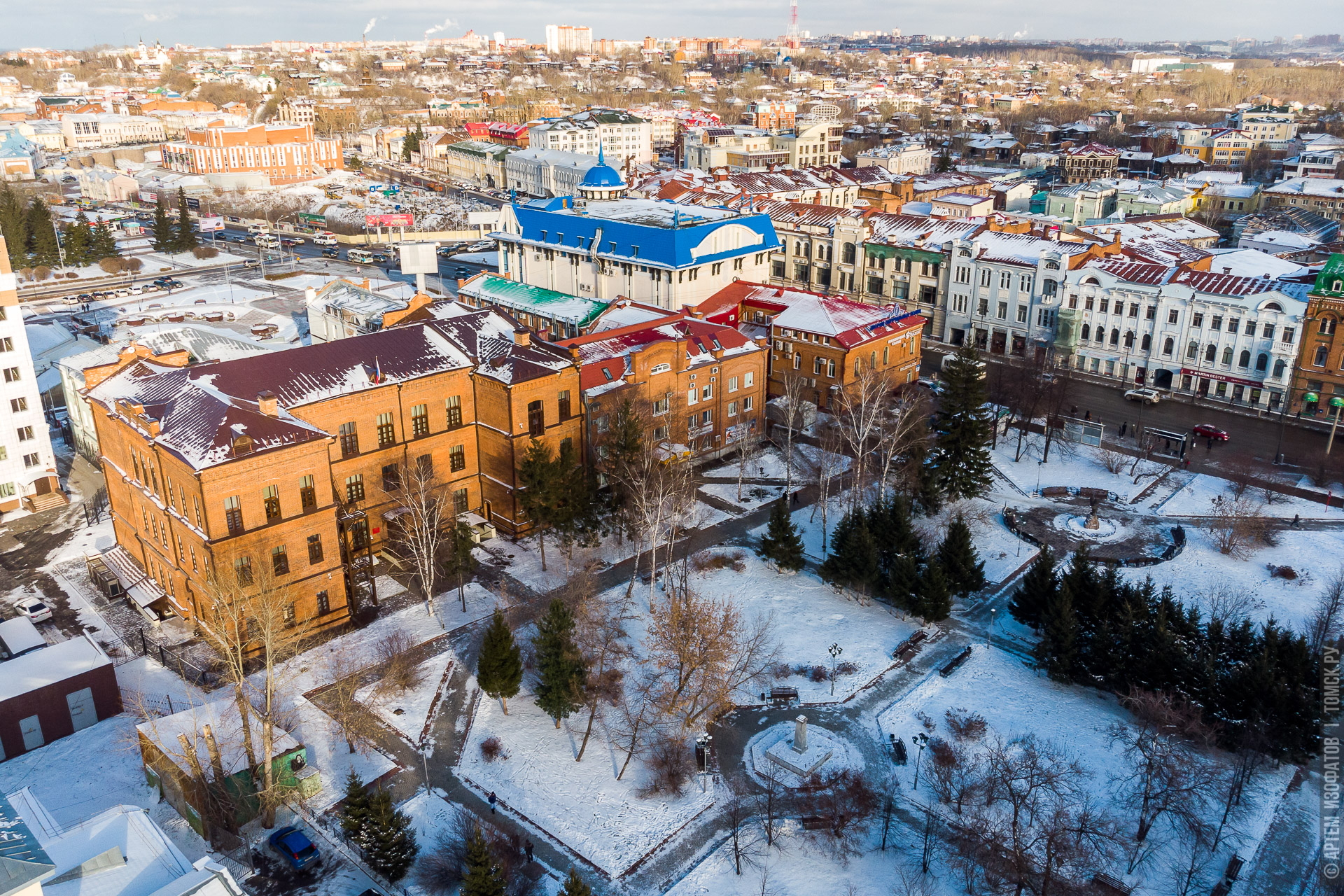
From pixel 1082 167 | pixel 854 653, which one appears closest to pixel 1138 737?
pixel 854 653

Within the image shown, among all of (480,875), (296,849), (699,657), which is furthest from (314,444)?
(480,875)

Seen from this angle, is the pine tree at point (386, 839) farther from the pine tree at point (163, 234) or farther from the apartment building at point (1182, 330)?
the pine tree at point (163, 234)

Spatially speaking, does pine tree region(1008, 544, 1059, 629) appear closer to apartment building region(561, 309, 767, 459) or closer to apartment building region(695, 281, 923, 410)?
apartment building region(561, 309, 767, 459)

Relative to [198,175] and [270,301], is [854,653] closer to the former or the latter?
[270,301]

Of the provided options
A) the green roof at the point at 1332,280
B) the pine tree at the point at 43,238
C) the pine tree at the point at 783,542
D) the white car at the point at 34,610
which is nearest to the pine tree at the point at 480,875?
the pine tree at the point at 783,542

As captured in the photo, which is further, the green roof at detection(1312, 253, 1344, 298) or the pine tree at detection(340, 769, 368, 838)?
the green roof at detection(1312, 253, 1344, 298)

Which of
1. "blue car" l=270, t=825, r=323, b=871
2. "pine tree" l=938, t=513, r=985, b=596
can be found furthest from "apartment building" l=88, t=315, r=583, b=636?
"pine tree" l=938, t=513, r=985, b=596
